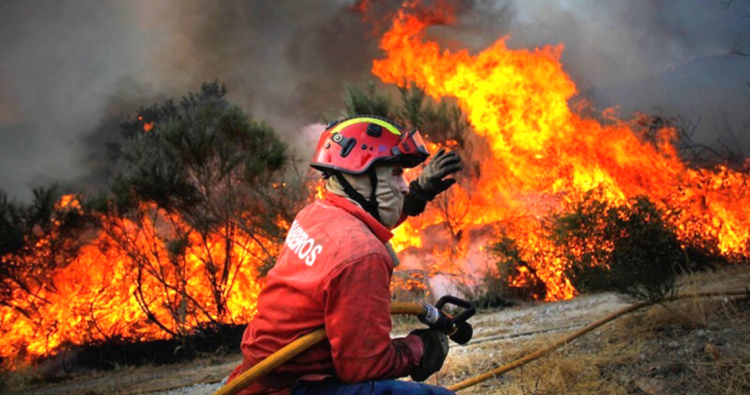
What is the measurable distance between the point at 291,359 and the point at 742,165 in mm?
11754

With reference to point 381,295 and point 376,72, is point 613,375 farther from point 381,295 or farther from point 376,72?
point 376,72

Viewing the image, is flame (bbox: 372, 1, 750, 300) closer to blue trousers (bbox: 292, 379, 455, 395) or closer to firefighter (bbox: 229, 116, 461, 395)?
firefighter (bbox: 229, 116, 461, 395)

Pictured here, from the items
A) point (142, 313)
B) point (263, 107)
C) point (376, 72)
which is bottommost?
point (142, 313)

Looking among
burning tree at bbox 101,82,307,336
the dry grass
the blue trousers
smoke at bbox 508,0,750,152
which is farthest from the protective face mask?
smoke at bbox 508,0,750,152

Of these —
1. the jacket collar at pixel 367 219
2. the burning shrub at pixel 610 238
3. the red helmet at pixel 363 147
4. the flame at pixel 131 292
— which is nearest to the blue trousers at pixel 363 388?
the jacket collar at pixel 367 219

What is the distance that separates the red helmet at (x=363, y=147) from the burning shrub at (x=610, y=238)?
707 centimetres

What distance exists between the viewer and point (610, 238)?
9.02 metres

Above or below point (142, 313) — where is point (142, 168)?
above

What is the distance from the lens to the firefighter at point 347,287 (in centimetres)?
169

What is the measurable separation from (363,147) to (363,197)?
8.5 inches

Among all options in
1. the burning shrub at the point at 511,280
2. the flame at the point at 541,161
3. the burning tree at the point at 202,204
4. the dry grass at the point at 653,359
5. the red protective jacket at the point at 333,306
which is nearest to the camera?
the red protective jacket at the point at 333,306

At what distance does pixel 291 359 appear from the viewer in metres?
1.88

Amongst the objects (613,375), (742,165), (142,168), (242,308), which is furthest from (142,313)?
(742,165)

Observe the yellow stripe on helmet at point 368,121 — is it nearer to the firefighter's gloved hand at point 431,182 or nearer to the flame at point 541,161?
the firefighter's gloved hand at point 431,182
